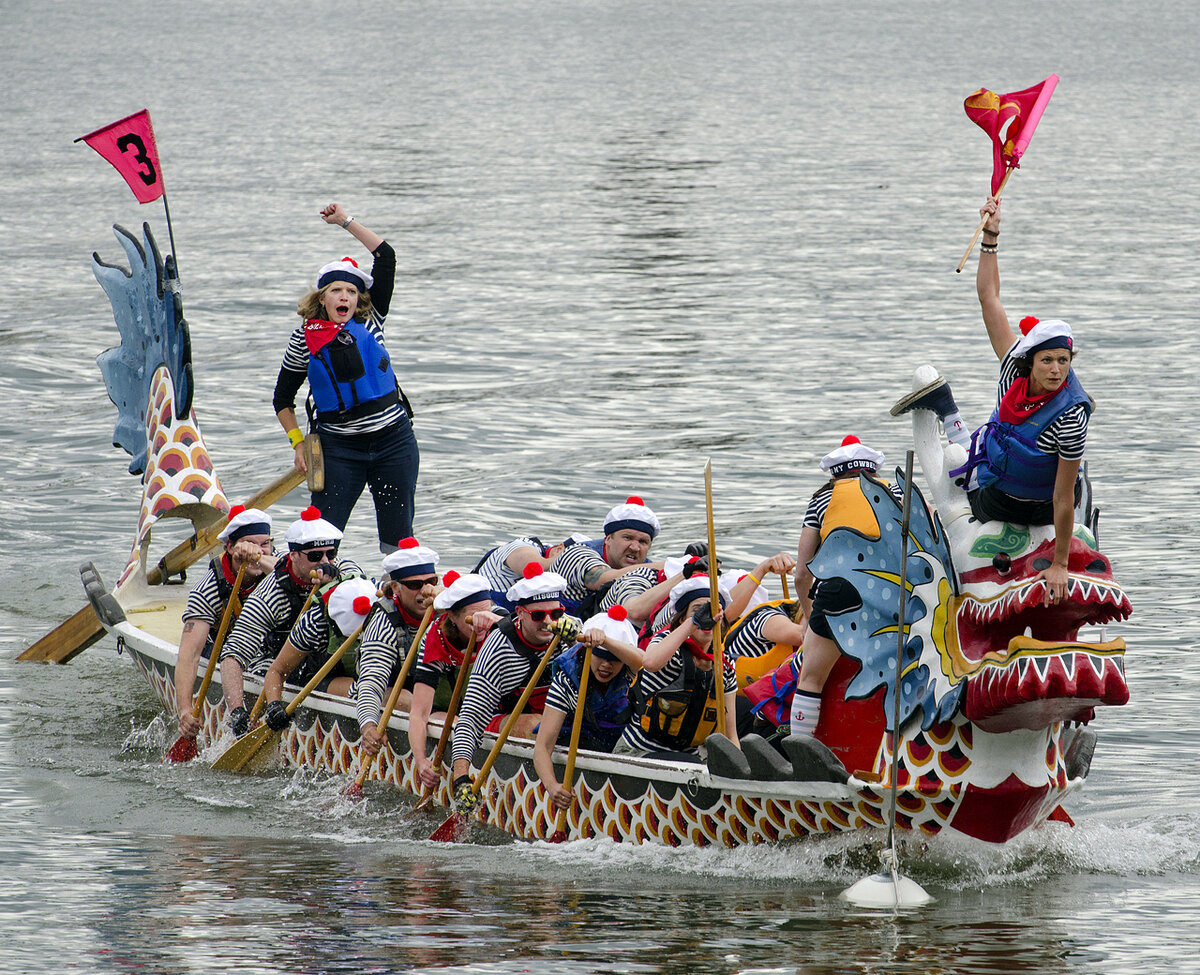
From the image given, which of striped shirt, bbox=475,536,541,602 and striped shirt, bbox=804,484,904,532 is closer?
striped shirt, bbox=804,484,904,532

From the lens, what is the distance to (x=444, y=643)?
10719mm

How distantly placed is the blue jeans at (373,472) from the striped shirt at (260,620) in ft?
2.96

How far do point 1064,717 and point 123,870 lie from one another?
5.35 meters

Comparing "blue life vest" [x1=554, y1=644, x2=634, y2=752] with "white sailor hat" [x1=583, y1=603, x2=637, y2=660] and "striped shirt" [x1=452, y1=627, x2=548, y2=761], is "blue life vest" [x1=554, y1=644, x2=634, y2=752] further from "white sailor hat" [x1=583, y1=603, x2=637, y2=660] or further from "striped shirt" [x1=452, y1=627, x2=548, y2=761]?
"striped shirt" [x1=452, y1=627, x2=548, y2=761]

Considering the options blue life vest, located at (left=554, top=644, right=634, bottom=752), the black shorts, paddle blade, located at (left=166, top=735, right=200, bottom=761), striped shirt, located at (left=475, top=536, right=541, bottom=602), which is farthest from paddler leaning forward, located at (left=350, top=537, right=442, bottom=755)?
the black shorts

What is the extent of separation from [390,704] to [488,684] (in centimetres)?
85

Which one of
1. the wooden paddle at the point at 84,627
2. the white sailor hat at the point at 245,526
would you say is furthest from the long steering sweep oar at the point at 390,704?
the wooden paddle at the point at 84,627

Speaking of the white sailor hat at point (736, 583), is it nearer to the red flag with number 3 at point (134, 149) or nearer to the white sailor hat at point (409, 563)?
the white sailor hat at point (409, 563)

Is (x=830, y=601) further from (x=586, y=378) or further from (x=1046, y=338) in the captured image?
(x=586, y=378)

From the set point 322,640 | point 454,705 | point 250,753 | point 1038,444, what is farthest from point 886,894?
point 250,753

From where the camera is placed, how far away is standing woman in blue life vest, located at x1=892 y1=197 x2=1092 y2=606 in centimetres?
808

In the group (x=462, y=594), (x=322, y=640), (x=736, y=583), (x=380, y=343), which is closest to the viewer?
(x=462, y=594)

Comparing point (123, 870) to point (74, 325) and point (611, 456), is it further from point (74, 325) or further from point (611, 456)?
point (74, 325)

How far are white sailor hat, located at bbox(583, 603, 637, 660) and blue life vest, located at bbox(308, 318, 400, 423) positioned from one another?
3.68 meters
